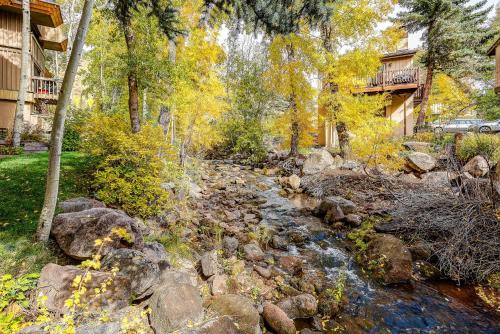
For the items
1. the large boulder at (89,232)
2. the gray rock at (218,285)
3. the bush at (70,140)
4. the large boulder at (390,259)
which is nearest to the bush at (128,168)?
the large boulder at (89,232)

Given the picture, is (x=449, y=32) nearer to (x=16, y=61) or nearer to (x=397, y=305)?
(x=397, y=305)

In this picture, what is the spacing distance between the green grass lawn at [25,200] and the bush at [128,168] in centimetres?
85

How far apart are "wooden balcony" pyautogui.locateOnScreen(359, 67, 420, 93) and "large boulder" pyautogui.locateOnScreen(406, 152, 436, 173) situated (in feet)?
22.4

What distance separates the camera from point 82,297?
3.45m

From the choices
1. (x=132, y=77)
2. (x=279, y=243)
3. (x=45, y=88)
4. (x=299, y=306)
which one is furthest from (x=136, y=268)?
(x=45, y=88)

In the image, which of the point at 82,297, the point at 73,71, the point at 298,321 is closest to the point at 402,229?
the point at 298,321

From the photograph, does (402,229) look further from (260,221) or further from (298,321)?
(298,321)

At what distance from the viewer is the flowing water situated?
4.18m

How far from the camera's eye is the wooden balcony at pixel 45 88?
14.8 meters

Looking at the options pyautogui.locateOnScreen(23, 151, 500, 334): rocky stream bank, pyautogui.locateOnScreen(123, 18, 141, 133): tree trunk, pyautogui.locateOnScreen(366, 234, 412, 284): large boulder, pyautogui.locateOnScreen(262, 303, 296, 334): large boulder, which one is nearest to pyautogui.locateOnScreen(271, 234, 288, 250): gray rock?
pyautogui.locateOnScreen(23, 151, 500, 334): rocky stream bank

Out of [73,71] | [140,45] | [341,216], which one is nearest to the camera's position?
[73,71]

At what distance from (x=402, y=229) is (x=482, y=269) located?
80.4 inches

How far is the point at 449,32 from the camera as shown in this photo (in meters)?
17.5

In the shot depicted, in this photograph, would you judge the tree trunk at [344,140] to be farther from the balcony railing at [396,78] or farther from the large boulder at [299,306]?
the large boulder at [299,306]
